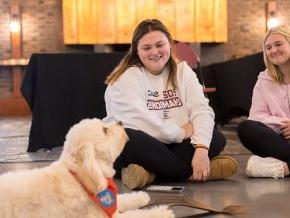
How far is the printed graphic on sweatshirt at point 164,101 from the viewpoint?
256cm

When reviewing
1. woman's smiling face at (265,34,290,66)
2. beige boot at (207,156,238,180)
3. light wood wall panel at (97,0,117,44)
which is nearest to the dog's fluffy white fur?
beige boot at (207,156,238,180)

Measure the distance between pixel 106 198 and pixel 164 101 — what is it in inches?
45.4

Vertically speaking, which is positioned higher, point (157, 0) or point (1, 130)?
point (157, 0)

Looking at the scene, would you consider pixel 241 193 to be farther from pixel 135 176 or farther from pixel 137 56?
pixel 137 56

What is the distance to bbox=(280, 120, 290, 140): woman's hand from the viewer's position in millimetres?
2665

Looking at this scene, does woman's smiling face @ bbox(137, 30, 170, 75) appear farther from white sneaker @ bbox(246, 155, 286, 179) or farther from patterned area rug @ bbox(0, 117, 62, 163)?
patterned area rug @ bbox(0, 117, 62, 163)

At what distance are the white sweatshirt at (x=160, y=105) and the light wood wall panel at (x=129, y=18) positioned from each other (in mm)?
6103

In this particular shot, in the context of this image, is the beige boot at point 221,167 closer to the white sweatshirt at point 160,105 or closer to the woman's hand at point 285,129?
the white sweatshirt at point 160,105

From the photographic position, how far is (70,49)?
8.98 metres

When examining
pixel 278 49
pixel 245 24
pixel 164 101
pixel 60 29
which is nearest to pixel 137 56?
pixel 164 101

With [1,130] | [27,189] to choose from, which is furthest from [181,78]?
[1,130]

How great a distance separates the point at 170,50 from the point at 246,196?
0.89 meters

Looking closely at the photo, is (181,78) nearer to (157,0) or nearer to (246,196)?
(246,196)

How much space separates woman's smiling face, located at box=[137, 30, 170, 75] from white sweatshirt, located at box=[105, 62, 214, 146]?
90mm
